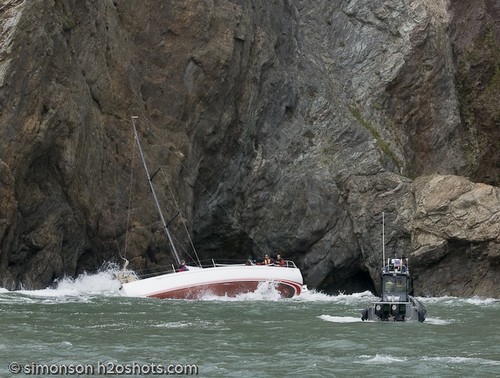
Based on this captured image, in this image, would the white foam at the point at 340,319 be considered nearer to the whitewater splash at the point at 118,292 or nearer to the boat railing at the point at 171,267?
the whitewater splash at the point at 118,292

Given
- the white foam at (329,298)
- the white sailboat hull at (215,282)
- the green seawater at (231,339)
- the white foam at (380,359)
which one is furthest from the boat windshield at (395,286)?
the white sailboat hull at (215,282)

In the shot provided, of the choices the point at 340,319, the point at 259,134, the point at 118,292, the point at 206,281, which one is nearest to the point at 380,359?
the point at 340,319

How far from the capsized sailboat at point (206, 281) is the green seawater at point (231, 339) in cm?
246

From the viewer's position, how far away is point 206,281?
4941 cm

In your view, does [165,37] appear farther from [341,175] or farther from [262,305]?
[262,305]

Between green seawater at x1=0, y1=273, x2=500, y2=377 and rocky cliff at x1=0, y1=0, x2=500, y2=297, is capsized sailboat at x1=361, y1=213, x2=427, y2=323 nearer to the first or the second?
green seawater at x1=0, y1=273, x2=500, y2=377

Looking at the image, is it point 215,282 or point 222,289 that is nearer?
point 215,282

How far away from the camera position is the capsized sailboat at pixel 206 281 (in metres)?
48.7

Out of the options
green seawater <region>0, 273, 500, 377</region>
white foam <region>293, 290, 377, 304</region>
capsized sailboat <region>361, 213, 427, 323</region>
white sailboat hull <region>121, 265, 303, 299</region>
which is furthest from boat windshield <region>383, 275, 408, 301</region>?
white sailboat hull <region>121, 265, 303, 299</region>

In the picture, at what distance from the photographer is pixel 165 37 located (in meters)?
56.9

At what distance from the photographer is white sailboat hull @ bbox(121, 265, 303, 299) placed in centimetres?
4859

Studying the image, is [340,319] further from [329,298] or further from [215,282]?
[329,298]

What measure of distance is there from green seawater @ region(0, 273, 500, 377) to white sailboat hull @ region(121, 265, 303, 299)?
7.83ft

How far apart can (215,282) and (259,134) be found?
45.8 ft
